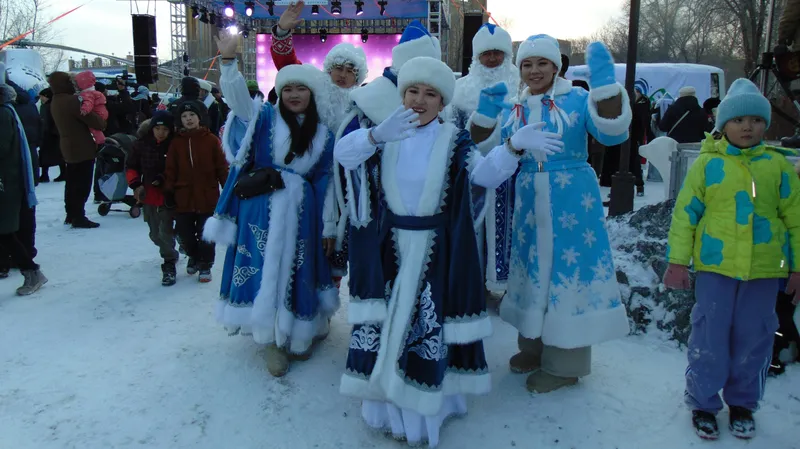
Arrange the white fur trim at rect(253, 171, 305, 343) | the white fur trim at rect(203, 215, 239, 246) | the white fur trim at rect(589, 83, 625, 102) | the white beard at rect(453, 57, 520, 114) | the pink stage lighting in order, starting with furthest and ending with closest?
the pink stage lighting → the white beard at rect(453, 57, 520, 114) → the white fur trim at rect(203, 215, 239, 246) → the white fur trim at rect(253, 171, 305, 343) → the white fur trim at rect(589, 83, 625, 102)

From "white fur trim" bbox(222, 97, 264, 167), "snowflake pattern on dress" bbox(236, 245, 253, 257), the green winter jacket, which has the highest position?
"white fur trim" bbox(222, 97, 264, 167)

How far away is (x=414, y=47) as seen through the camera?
2.99 m

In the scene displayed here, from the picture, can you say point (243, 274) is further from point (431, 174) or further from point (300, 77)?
point (431, 174)

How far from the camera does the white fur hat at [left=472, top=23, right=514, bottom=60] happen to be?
3.78m

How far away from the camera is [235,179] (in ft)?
11.2

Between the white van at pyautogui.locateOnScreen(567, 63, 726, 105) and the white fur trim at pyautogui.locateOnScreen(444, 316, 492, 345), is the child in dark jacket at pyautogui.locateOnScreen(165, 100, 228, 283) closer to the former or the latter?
the white fur trim at pyautogui.locateOnScreen(444, 316, 492, 345)

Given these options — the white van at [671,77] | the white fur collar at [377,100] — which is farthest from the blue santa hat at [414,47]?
the white van at [671,77]

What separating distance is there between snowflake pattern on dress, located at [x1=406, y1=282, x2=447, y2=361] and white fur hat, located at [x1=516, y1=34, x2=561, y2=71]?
1.31 m

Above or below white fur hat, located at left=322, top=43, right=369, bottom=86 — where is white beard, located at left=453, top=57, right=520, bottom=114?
below

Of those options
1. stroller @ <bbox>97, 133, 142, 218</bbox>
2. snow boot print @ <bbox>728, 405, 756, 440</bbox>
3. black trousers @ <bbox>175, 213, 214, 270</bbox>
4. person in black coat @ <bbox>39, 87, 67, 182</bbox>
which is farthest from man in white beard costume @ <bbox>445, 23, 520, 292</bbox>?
person in black coat @ <bbox>39, 87, 67, 182</bbox>

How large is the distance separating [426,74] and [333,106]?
1.12 meters

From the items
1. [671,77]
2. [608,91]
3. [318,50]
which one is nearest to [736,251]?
[608,91]

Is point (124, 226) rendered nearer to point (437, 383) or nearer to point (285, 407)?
point (285, 407)

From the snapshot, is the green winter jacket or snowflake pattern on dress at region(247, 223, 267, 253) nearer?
the green winter jacket
